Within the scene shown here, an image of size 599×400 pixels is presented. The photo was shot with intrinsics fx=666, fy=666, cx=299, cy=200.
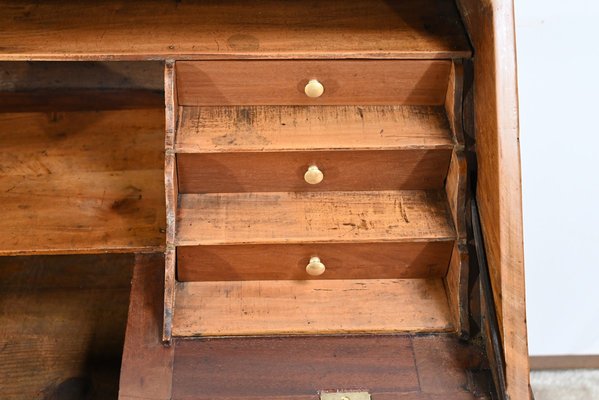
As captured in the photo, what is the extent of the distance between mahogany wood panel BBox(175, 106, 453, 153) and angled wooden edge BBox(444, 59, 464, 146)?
22 mm

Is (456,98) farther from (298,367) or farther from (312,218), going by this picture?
(298,367)

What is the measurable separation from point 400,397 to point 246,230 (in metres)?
0.50

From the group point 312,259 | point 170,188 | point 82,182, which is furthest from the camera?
point 82,182

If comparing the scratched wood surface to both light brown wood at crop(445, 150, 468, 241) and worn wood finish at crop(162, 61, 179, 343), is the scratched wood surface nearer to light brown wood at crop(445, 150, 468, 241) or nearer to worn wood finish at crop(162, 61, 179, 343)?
worn wood finish at crop(162, 61, 179, 343)

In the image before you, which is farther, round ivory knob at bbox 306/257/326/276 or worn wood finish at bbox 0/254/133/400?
worn wood finish at bbox 0/254/133/400

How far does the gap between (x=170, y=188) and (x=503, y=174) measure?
2.30 feet

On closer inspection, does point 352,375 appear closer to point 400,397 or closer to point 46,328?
point 400,397

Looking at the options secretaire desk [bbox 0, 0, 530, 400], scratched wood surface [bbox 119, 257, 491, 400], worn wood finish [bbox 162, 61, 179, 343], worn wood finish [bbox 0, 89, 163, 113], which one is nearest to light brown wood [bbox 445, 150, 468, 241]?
secretaire desk [bbox 0, 0, 530, 400]

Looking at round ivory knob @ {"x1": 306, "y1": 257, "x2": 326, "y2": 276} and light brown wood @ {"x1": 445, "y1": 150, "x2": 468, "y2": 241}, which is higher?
light brown wood @ {"x1": 445, "y1": 150, "x2": 468, "y2": 241}

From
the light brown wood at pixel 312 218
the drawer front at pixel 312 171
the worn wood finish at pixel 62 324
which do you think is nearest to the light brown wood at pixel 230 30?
the drawer front at pixel 312 171

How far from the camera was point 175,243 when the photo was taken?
4.88ft

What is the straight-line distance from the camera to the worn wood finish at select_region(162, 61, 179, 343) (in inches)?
56.8

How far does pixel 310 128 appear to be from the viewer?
151cm

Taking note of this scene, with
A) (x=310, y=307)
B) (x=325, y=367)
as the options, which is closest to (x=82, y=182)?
(x=310, y=307)
